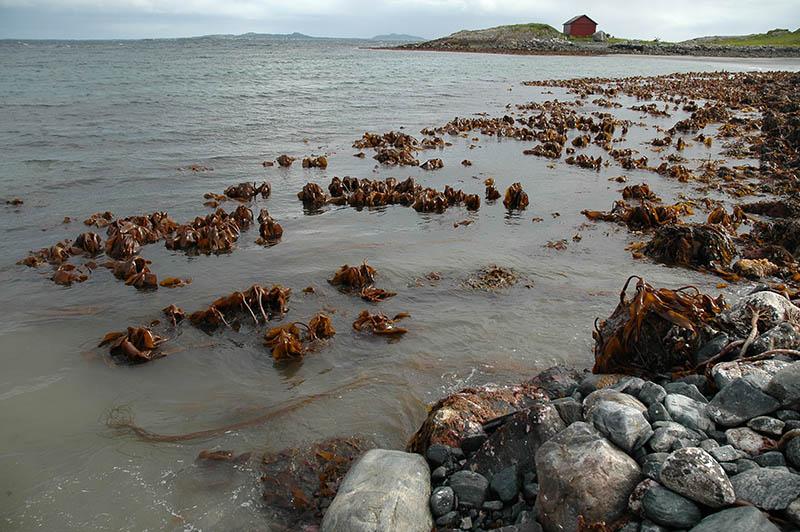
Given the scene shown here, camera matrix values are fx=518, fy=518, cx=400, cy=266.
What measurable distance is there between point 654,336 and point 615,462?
6.13 feet

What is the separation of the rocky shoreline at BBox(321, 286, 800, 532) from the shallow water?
2.05ft

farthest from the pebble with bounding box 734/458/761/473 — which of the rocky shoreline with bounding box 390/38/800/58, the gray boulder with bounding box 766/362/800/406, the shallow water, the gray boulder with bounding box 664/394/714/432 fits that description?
the rocky shoreline with bounding box 390/38/800/58

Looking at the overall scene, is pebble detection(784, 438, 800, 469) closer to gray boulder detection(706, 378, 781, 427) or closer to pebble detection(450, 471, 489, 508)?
gray boulder detection(706, 378, 781, 427)

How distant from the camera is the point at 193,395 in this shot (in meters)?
4.23

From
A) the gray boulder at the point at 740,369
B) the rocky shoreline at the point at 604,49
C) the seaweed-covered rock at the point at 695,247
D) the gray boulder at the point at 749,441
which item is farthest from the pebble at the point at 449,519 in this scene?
the rocky shoreline at the point at 604,49

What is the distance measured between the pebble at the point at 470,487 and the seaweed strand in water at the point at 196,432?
5.02 feet

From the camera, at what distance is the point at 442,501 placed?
9.49ft

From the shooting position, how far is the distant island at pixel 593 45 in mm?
65812

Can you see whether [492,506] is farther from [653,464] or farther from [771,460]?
[771,460]

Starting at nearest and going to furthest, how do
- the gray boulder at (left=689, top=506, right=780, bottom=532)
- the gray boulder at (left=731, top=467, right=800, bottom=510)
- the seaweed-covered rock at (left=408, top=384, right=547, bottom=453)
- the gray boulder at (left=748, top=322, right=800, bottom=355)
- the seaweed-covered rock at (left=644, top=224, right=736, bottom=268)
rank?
the gray boulder at (left=689, top=506, right=780, bottom=532) < the gray boulder at (left=731, top=467, right=800, bottom=510) < the seaweed-covered rock at (left=408, top=384, right=547, bottom=453) < the gray boulder at (left=748, top=322, right=800, bottom=355) < the seaweed-covered rock at (left=644, top=224, right=736, bottom=268)

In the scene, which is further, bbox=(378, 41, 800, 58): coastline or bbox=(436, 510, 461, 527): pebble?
bbox=(378, 41, 800, 58): coastline

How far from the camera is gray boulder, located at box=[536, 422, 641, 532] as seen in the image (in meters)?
2.50

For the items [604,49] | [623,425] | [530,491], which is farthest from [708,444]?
[604,49]

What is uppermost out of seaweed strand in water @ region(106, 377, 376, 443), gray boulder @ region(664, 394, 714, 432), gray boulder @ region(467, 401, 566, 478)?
gray boulder @ region(664, 394, 714, 432)
